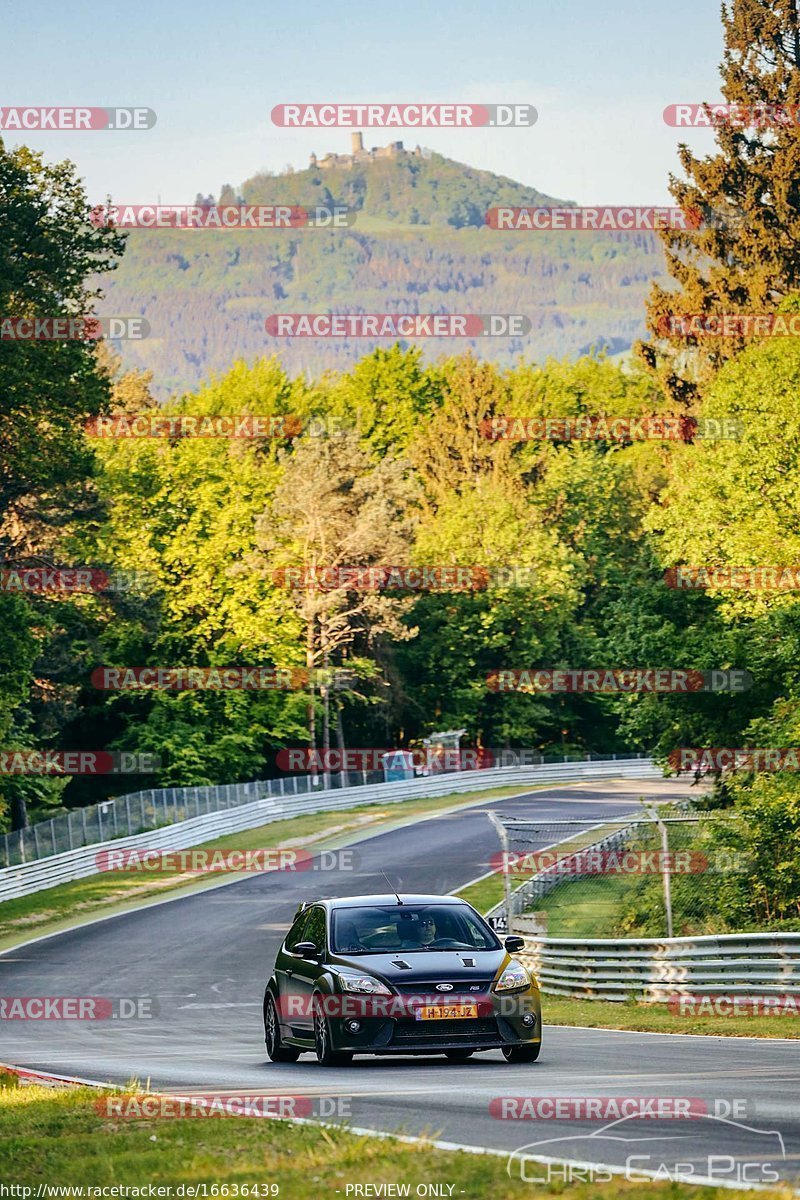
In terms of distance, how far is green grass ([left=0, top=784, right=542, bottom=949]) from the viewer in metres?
44.8

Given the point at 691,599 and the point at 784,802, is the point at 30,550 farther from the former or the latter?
the point at 784,802

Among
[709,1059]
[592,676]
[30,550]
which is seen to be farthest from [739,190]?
[709,1059]

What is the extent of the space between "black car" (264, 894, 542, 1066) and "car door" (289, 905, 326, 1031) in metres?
0.01

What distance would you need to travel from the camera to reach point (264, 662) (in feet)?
246

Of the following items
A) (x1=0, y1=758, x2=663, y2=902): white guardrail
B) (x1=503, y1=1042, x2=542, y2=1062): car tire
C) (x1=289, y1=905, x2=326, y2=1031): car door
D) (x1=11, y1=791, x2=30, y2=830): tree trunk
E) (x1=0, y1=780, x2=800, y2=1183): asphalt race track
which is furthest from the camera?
(x1=11, y1=791, x2=30, y2=830): tree trunk

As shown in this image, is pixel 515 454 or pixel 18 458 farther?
pixel 515 454

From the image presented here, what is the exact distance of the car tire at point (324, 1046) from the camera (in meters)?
14.6

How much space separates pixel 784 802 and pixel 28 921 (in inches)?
859

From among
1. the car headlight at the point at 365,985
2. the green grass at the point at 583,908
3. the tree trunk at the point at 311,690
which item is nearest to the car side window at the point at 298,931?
the car headlight at the point at 365,985

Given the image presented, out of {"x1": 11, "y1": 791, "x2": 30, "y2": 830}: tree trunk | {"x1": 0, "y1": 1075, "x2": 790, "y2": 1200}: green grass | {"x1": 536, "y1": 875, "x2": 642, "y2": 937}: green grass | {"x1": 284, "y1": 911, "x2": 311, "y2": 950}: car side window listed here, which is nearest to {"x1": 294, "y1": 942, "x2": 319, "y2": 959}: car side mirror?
{"x1": 284, "y1": 911, "x2": 311, "y2": 950}: car side window

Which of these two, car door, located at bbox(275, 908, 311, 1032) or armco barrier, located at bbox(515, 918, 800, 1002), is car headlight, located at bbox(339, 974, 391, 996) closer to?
car door, located at bbox(275, 908, 311, 1032)

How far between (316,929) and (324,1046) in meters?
1.37

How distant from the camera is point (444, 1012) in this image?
1405 centimetres

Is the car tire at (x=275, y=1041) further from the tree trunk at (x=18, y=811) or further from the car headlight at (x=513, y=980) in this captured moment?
the tree trunk at (x=18, y=811)
